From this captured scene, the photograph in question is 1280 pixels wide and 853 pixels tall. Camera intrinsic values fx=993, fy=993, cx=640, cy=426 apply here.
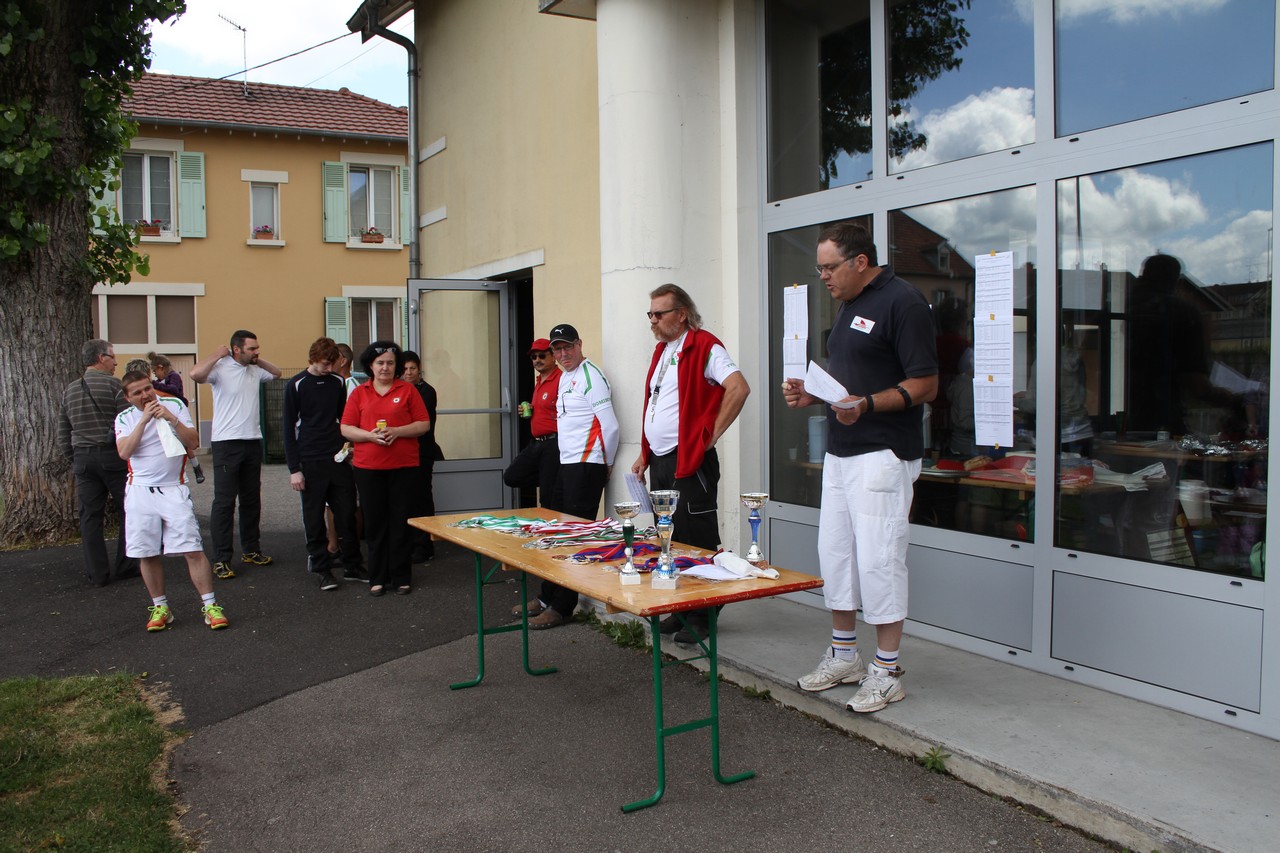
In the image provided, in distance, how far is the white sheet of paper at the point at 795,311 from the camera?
19.4 ft

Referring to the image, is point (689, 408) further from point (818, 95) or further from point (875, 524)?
point (818, 95)

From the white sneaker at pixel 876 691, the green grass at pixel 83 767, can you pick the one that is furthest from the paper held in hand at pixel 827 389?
the green grass at pixel 83 767

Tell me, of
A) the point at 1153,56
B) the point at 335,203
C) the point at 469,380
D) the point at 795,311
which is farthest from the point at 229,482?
the point at 335,203

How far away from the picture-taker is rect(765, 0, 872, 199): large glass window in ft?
18.2

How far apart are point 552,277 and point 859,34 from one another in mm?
Answer: 3106

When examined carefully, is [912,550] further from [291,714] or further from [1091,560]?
[291,714]

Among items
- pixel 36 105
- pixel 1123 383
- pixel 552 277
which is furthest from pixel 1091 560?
pixel 36 105

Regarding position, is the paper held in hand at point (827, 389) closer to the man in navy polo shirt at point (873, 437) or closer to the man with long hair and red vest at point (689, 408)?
the man in navy polo shirt at point (873, 437)

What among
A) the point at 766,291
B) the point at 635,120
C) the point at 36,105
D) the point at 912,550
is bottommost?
the point at 912,550

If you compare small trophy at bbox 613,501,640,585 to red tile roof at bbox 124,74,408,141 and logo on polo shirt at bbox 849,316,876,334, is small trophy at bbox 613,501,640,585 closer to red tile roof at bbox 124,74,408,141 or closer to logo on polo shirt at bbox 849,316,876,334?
logo on polo shirt at bbox 849,316,876,334

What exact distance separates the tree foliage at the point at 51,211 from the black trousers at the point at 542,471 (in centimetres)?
530

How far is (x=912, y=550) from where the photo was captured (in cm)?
518

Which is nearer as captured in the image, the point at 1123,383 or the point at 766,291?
the point at 1123,383

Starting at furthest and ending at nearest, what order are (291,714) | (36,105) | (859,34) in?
1. (36,105)
2. (859,34)
3. (291,714)
